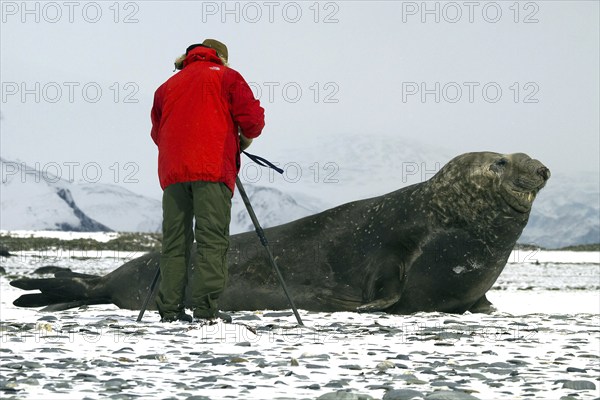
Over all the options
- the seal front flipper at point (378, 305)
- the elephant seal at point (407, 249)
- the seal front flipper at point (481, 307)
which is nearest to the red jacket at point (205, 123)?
the seal front flipper at point (378, 305)

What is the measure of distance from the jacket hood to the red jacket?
0.06 meters

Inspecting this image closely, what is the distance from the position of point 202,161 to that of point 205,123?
25cm

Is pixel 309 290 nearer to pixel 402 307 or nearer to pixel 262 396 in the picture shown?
pixel 402 307

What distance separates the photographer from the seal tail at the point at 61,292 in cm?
781

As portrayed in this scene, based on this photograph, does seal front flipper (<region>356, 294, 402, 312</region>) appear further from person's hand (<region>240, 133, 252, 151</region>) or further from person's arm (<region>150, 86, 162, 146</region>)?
person's arm (<region>150, 86, 162, 146</region>)

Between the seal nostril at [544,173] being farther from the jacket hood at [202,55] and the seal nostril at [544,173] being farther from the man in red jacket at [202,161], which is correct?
the jacket hood at [202,55]

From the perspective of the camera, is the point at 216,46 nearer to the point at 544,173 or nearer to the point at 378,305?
the point at 378,305

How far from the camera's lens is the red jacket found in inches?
224

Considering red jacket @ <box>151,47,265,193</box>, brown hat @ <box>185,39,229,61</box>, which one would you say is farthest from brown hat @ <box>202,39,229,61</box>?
red jacket @ <box>151,47,265,193</box>

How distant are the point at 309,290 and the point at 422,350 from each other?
2.61m

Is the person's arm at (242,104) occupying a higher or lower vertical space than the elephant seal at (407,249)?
higher

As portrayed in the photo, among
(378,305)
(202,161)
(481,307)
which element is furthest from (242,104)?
(481,307)

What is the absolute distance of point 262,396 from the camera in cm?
362

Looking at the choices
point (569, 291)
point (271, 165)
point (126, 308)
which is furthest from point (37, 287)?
point (569, 291)
